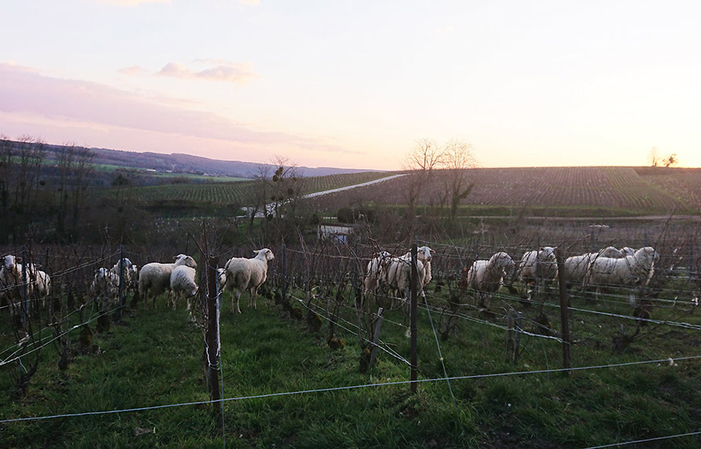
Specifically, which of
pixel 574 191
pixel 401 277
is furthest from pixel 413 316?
pixel 574 191

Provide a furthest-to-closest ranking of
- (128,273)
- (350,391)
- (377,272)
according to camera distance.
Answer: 1. (128,273)
2. (377,272)
3. (350,391)

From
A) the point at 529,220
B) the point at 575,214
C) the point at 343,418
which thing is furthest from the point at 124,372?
the point at 575,214

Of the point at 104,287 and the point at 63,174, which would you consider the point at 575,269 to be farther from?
the point at 63,174

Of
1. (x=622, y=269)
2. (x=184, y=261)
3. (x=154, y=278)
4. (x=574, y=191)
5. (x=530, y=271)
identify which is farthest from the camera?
(x=574, y=191)

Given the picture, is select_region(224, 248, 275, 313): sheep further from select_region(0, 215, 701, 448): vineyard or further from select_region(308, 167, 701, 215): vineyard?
select_region(308, 167, 701, 215): vineyard

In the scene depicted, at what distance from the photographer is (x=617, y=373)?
19.9 ft

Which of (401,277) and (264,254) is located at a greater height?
(264,254)

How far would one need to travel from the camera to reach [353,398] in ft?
17.0

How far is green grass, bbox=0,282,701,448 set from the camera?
14.6 ft

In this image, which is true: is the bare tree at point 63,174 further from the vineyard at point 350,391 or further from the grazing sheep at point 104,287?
the vineyard at point 350,391

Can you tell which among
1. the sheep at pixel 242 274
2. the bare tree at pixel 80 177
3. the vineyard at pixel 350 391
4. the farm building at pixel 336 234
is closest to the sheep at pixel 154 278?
the sheep at pixel 242 274

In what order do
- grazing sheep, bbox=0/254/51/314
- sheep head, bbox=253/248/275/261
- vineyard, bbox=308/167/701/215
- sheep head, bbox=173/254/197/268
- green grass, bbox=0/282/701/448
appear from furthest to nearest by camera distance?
vineyard, bbox=308/167/701/215 → sheep head, bbox=173/254/197/268 → sheep head, bbox=253/248/275/261 → grazing sheep, bbox=0/254/51/314 → green grass, bbox=0/282/701/448

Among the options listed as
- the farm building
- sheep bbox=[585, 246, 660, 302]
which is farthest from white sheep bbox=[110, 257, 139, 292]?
sheep bbox=[585, 246, 660, 302]

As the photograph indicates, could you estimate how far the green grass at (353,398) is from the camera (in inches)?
176
